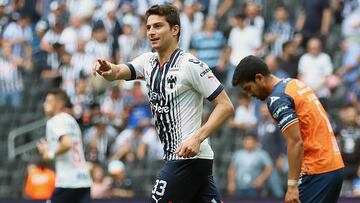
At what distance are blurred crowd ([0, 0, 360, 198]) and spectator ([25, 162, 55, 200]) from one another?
19 cm

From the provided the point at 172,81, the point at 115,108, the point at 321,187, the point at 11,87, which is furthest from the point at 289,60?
the point at 172,81

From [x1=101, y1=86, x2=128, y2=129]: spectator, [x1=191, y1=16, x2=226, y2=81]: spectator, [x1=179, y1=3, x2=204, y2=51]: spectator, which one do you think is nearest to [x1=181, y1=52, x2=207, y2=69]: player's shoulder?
[x1=101, y1=86, x2=128, y2=129]: spectator

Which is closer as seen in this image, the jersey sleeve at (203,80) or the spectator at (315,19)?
the jersey sleeve at (203,80)

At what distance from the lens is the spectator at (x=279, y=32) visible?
1734 cm

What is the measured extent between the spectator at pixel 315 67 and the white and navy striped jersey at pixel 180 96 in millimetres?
8063

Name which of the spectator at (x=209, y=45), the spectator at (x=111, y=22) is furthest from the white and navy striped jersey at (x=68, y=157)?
the spectator at (x=111, y=22)

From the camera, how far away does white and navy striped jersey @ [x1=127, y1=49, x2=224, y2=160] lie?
7977 millimetres

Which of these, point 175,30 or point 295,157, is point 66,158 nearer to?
point 175,30

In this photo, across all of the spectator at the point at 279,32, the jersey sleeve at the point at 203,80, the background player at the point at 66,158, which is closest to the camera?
the jersey sleeve at the point at 203,80

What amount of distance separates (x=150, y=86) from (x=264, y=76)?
1.01 meters

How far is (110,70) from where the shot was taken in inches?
322

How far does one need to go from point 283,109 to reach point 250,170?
6.77 m

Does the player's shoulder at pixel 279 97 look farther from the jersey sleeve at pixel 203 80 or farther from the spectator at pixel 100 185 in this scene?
the spectator at pixel 100 185

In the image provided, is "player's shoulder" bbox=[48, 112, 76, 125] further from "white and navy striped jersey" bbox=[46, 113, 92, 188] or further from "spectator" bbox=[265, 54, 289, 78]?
"spectator" bbox=[265, 54, 289, 78]
